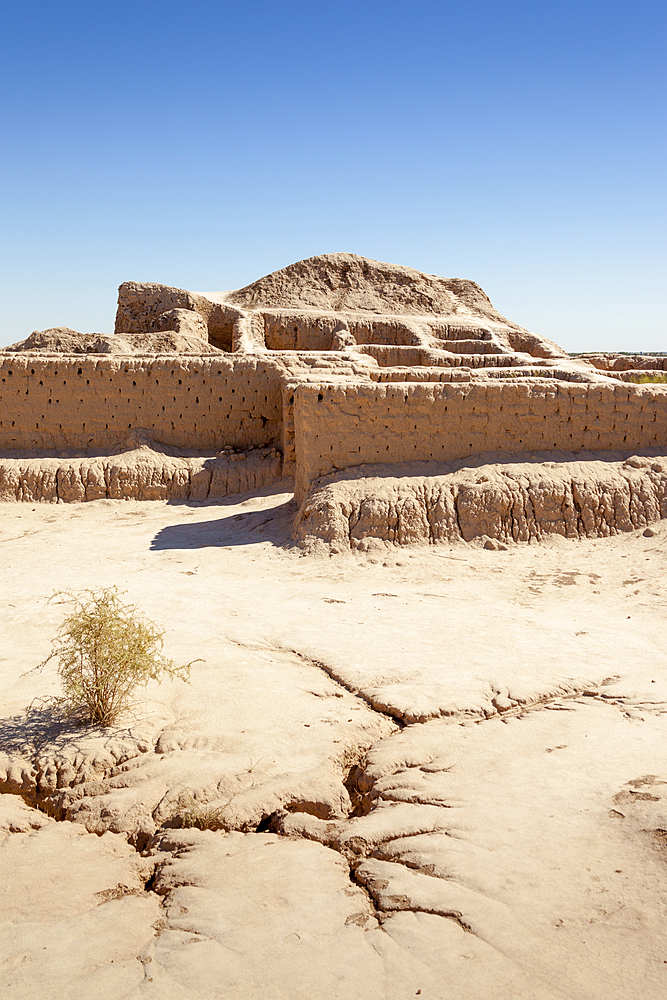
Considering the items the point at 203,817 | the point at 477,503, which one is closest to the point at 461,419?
the point at 477,503

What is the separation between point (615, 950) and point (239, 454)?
10.7m

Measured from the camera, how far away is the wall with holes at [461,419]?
9.35m

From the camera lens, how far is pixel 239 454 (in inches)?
499

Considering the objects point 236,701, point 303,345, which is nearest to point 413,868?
point 236,701

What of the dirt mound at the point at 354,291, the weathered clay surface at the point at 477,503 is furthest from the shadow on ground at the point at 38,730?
the dirt mound at the point at 354,291

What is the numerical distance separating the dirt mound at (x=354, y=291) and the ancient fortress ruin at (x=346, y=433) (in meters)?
5.39

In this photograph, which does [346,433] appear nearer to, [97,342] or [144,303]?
[97,342]

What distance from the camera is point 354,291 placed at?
84.6 ft

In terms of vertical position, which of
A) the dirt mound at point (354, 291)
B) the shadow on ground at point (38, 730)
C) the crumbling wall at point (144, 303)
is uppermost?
the dirt mound at point (354, 291)

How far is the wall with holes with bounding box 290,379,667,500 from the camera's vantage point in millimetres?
9352

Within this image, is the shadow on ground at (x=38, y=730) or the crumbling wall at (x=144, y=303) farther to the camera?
the crumbling wall at (x=144, y=303)

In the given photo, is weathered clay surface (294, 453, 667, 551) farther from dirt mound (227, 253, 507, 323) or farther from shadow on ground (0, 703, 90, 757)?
dirt mound (227, 253, 507, 323)

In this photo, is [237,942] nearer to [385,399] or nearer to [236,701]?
[236,701]

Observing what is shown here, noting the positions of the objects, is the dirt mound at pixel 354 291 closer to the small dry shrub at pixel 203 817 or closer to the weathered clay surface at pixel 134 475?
the weathered clay surface at pixel 134 475
